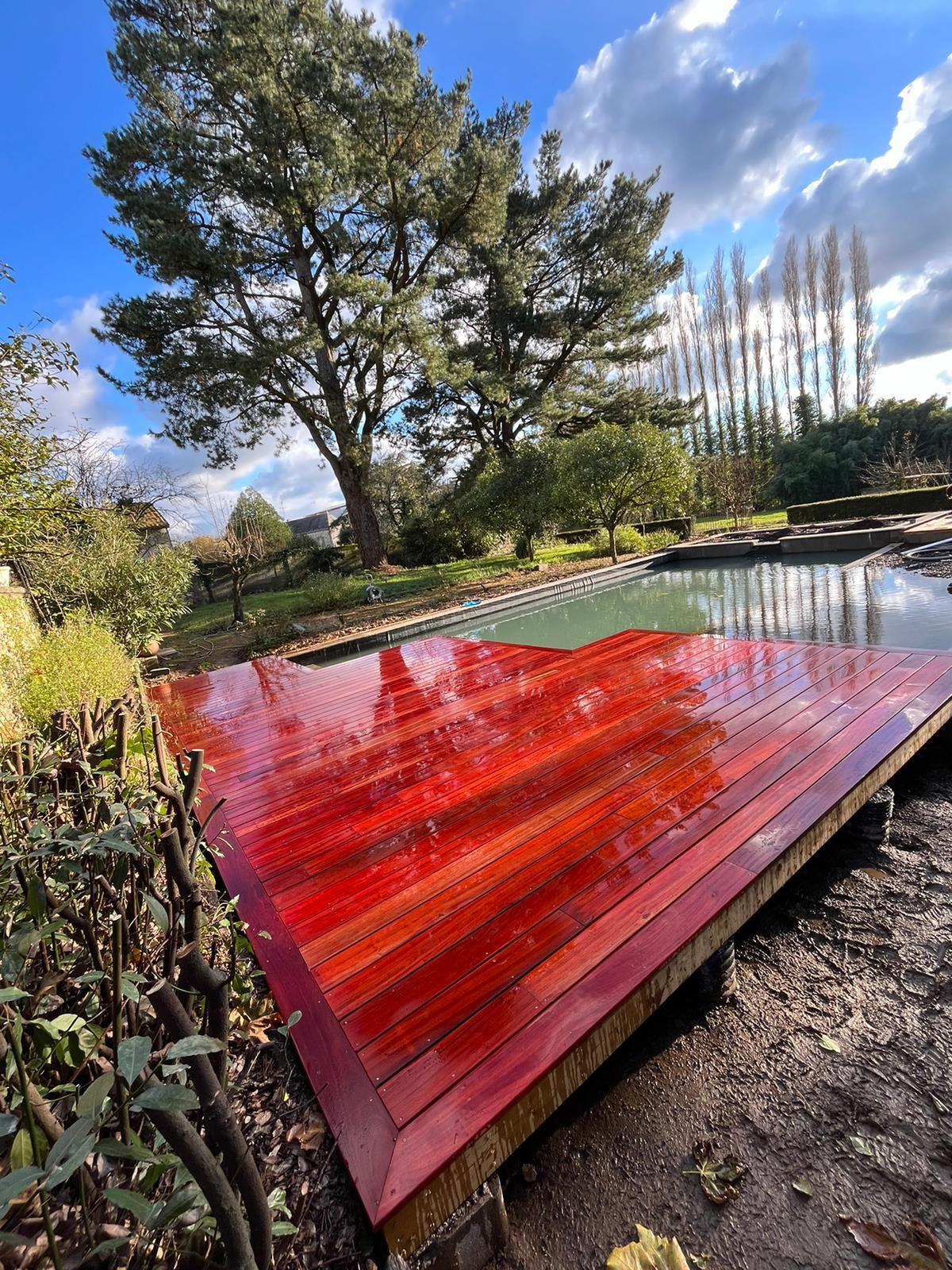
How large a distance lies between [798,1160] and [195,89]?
12.7m

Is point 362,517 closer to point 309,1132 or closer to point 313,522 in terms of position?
point 309,1132

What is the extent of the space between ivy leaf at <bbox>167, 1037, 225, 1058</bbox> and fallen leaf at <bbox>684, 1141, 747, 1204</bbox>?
108 centimetres

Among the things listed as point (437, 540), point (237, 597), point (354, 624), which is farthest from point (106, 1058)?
point (437, 540)

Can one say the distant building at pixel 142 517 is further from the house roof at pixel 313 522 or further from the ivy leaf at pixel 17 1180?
the house roof at pixel 313 522

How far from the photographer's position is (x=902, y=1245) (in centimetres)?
92

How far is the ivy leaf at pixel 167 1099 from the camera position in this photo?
0.51 m

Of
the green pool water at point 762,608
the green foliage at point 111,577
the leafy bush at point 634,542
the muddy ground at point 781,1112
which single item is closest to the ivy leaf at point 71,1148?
the muddy ground at point 781,1112

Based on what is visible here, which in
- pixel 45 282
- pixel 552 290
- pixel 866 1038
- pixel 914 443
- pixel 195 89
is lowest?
pixel 866 1038

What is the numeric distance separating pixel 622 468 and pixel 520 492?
2001 mm

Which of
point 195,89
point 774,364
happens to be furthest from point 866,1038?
point 774,364

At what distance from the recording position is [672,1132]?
46.3 inches

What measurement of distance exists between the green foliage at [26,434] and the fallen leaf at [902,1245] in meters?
4.60

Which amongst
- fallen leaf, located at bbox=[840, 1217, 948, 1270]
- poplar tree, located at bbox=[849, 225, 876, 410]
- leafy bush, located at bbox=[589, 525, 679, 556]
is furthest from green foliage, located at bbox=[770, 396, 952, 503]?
fallen leaf, located at bbox=[840, 1217, 948, 1270]

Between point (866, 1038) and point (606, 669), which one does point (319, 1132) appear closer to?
point (866, 1038)
